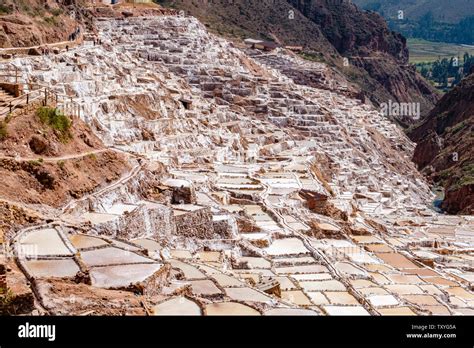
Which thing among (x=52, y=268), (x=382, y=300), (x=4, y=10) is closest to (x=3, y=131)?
(x=52, y=268)

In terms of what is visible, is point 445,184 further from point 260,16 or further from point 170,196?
point 260,16

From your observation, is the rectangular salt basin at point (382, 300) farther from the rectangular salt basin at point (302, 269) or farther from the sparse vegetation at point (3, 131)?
the sparse vegetation at point (3, 131)

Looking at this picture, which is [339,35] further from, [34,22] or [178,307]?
[178,307]

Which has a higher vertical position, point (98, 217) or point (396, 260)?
point (98, 217)

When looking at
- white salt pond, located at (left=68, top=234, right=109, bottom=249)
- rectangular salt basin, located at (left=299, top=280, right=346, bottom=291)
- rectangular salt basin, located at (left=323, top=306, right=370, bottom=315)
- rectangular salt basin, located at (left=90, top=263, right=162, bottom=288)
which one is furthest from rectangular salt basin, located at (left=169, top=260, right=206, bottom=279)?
rectangular salt basin, located at (left=299, top=280, right=346, bottom=291)

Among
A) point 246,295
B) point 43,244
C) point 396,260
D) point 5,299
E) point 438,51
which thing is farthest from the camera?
point 438,51
